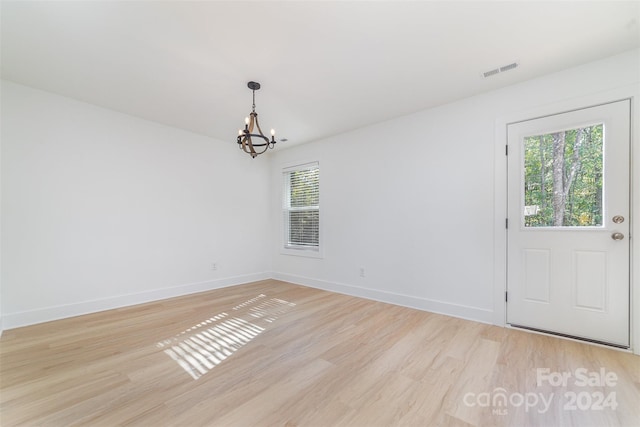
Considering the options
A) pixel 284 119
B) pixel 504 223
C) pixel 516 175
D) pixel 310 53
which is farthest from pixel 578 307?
pixel 284 119

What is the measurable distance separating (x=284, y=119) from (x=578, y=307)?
3.82 metres

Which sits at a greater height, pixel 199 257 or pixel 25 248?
pixel 25 248

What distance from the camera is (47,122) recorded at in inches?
116

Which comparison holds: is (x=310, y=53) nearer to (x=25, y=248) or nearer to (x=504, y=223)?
(x=504, y=223)

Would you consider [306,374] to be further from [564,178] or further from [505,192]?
[564,178]

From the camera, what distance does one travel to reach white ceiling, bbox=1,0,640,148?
1793mm

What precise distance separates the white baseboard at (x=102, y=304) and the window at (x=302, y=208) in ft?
4.35

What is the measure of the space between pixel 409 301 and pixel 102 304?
12.9ft

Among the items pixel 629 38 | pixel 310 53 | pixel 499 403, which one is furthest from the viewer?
pixel 310 53

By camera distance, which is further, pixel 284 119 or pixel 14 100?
pixel 284 119

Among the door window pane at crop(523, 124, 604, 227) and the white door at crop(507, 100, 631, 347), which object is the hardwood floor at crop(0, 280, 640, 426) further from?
the door window pane at crop(523, 124, 604, 227)

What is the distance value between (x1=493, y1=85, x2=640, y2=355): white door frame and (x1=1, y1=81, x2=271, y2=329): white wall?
3.94 m

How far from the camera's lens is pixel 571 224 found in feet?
7.99

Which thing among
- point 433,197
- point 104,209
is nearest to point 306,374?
point 433,197
